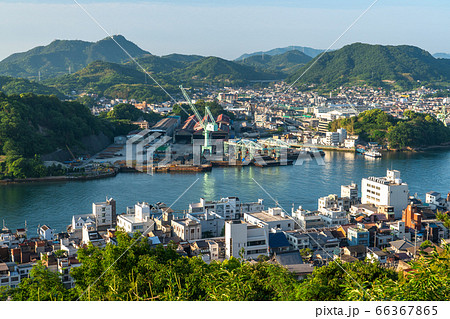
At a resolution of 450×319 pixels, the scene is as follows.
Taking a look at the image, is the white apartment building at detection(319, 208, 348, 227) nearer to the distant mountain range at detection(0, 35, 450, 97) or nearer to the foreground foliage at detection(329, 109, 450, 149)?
the foreground foliage at detection(329, 109, 450, 149)

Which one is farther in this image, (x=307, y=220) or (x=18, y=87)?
(x=18, y=87)

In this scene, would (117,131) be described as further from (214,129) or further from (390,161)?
(390,161)

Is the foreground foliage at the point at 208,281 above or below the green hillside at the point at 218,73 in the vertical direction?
below

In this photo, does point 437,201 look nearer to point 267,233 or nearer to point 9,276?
point 267,233

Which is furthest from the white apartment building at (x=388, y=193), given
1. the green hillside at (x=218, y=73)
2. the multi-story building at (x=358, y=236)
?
the green hillside at (x=218, y=73)

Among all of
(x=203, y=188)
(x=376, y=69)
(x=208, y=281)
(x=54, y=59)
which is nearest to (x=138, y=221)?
(x=203, y=188)

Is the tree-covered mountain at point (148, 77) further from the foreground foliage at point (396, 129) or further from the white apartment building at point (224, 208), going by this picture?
the white apartment building at point (224, 208)
